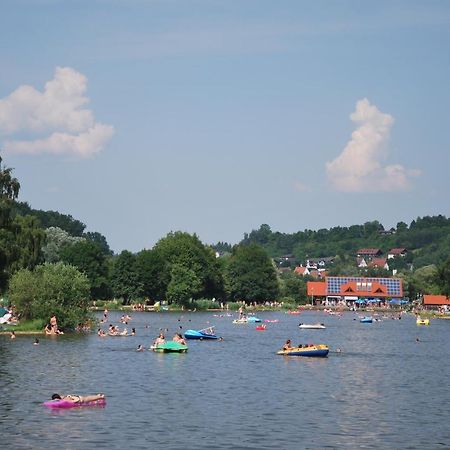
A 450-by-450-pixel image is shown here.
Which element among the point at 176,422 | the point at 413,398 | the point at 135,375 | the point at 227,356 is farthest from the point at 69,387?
the point at 227,356

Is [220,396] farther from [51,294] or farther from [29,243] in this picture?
[29,243]

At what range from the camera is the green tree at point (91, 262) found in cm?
19150

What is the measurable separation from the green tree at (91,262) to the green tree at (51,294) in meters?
88.7

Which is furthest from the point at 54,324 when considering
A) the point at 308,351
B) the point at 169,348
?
the point at 308,351

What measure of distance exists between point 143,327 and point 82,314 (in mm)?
27617

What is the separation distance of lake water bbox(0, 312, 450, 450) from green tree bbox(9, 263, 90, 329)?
3150 millimetres

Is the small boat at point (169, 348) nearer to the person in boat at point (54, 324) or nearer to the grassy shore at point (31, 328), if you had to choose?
the person in boat at point (54, 324)

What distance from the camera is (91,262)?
192 metres

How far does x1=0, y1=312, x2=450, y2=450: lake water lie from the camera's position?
44.3 metres

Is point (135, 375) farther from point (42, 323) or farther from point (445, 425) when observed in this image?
point (42, 323)

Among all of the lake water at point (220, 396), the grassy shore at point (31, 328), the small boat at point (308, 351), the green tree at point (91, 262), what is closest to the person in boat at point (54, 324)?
the lake water at point (220, 396)

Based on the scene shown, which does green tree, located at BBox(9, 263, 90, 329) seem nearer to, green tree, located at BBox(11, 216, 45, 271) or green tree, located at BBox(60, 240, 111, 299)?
green tree, located at BBox(11, 216, 45, 271)

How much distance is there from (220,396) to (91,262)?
136 m

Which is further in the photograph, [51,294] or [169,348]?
[51,294]
